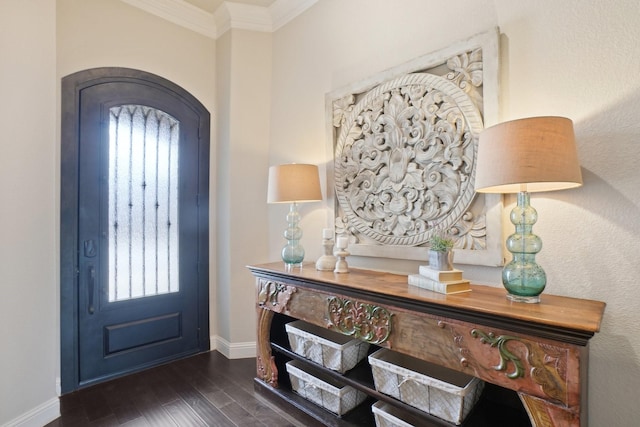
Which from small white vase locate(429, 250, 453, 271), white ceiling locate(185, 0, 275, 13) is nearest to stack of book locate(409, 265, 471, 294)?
small white vase locate(429, 250, 453, 271)

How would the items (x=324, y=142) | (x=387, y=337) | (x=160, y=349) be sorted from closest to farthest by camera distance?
(x=387, y=337) → (x=324, y=142) → (x=160, y=349)

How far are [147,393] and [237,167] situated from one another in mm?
1852

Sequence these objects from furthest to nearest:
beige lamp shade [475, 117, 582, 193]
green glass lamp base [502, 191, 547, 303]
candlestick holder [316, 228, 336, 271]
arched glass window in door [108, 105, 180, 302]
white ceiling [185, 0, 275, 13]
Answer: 1. white ceiling [185, 0, 275, 13]
2. arched glass window in door [108, 105, 180, 302]
3. candlestick holder [316, 228, 336, 271]
4. green glass lamp base [502, 191, 547, 303]
5. beige lamp shade [475, 117, 582, 193]

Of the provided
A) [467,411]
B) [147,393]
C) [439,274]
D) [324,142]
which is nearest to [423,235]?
[439,274]

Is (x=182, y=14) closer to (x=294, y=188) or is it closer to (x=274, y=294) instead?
(x=294, y=188)

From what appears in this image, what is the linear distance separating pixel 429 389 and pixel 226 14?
10.4ft

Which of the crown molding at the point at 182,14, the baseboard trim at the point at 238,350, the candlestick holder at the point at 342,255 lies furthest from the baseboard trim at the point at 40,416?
the crown molding at the point at 182,14

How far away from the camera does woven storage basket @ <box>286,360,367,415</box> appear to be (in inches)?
73.1

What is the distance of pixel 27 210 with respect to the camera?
1926 mm

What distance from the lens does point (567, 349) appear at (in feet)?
3.46

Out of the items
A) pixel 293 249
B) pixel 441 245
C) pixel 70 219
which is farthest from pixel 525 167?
pixel 70 219

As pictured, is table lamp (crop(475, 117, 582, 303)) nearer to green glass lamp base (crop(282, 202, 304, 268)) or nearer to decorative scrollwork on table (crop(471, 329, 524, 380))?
decorative scrollwork on table (crop(471, 329, 524, 380))

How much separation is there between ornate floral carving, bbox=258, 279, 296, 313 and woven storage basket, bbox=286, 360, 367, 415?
40 cm

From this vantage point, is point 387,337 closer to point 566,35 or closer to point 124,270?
point 566,35
